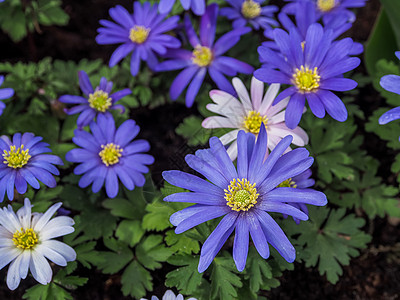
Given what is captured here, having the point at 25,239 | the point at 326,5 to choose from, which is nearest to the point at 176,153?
the point at 25,239

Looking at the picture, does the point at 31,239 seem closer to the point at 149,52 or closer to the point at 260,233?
the point at 260,233

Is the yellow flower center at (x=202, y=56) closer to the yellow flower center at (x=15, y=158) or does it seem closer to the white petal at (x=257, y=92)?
the white petal at (x=257, y=92)

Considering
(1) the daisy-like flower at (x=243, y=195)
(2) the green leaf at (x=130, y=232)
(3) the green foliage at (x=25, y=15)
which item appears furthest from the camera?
(3) the green foliage at (x=25, y=15)

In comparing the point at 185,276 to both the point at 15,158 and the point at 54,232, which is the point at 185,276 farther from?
the point at 15,158

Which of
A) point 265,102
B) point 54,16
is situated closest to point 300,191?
point 265,102

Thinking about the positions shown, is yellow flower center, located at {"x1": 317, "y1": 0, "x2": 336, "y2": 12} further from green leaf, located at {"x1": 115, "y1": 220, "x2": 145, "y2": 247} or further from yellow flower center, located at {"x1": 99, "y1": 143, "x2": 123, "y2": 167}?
green leaf, located at {"x1": 115, "y1": 220, "x2": 145, "y2": 247}

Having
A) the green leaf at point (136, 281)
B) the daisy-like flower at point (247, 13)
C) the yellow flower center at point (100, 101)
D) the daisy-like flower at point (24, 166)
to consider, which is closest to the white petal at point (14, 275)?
the daisy-like flower at point (24, 166)

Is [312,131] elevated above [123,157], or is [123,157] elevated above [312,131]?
[123,157]
